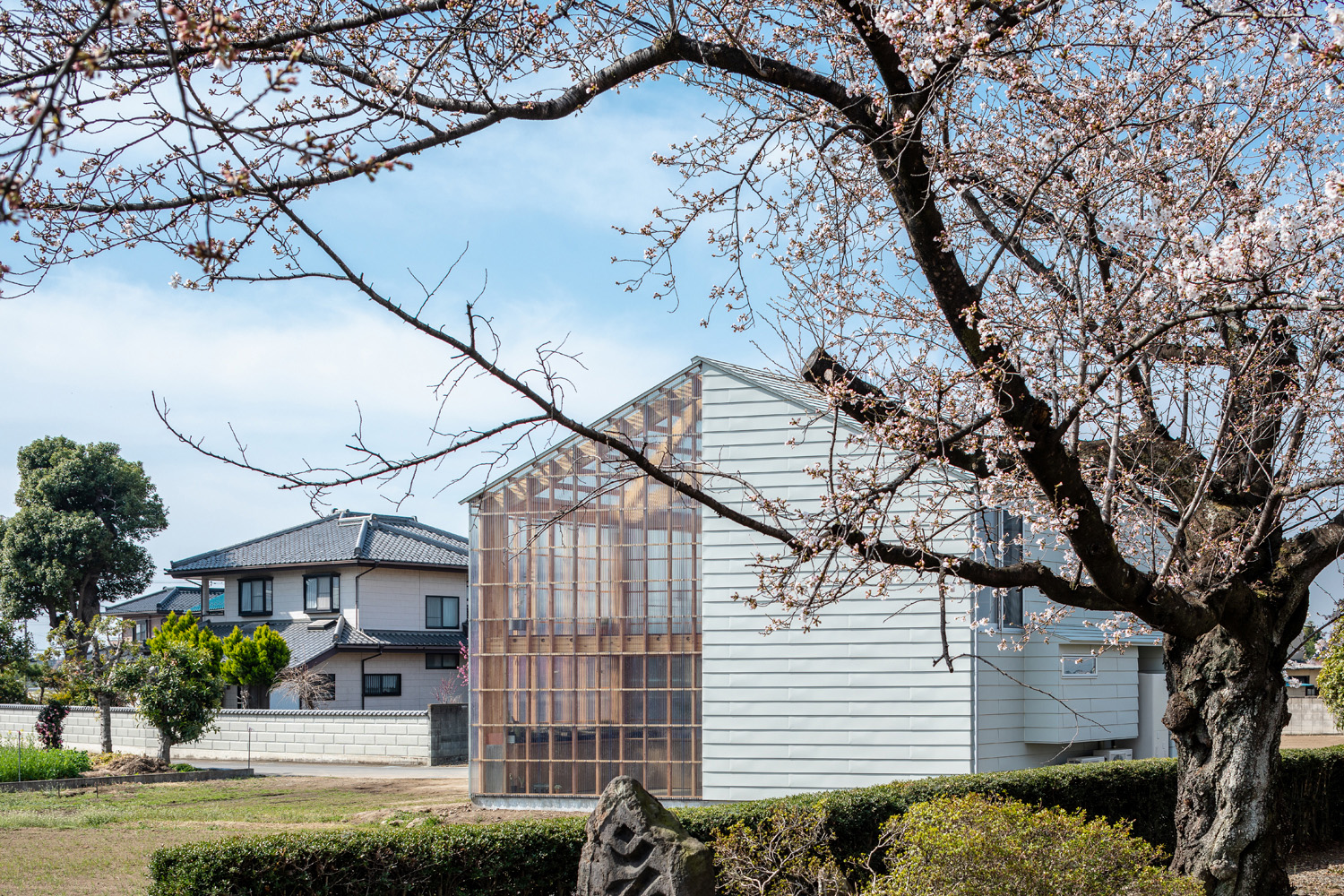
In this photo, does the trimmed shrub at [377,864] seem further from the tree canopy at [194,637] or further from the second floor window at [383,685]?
the second floor window at [383,685]

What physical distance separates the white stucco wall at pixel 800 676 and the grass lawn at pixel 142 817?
4.68m

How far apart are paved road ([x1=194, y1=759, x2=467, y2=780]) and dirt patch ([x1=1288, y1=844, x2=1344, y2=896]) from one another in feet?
44.2

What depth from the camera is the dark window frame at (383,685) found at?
1289 inches

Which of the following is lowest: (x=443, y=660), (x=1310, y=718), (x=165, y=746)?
(x=1310, y=718)

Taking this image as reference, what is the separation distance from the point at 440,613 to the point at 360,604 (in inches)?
111

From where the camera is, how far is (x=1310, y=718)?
29.8 metres

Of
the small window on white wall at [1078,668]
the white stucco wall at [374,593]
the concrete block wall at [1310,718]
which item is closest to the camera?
the small window on white wall at [1078,668]

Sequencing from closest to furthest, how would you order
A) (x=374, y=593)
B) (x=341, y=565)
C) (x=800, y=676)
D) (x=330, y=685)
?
(x=800, y=676) → (x=330, y=685) → (x=341, y=565) → (x=374, y=593)

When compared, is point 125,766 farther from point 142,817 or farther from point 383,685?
point 383,685

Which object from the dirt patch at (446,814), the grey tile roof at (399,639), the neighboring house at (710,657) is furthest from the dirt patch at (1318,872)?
the grey tile roof at (399,639)

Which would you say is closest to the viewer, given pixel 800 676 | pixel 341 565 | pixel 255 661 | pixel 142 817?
pixel 800 676

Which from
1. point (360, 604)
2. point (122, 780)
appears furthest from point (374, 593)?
point (122, 780)

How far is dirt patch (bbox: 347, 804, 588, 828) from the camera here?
13.3m

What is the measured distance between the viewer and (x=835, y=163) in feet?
21.9
